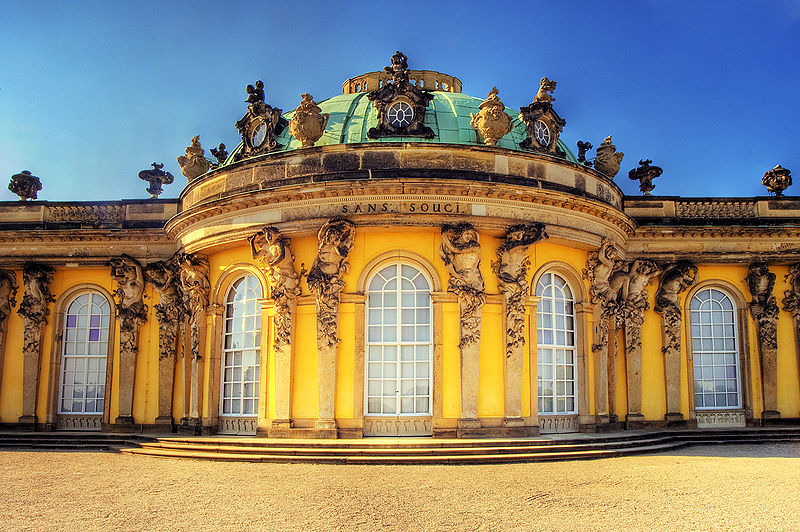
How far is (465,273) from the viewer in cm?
1784

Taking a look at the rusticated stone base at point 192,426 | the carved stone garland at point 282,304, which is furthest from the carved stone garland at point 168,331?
the carved stone garland at point 282,304

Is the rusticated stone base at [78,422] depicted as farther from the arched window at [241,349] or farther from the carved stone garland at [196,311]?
the arched window at [241,349]

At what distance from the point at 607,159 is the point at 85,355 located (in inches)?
660

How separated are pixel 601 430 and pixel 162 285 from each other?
502 inches

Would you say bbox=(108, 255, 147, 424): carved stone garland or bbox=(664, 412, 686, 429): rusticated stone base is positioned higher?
bbox=(108, 255, 147, 424): carved stone garland

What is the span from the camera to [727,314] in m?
23.1

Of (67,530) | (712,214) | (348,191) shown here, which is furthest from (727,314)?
(67,530)

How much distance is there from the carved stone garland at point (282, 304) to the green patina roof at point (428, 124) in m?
2.70

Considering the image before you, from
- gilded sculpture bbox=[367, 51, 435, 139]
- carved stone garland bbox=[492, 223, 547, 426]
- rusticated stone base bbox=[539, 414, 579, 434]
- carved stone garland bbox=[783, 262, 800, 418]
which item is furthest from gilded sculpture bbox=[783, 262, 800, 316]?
gilded sculpture bbox=[367, 51, 435, 139]

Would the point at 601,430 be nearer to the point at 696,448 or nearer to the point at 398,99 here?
the point at 696,448

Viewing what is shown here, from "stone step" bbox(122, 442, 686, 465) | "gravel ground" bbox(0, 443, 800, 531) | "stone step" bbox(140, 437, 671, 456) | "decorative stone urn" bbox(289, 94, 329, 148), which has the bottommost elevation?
"gravel ground" bbox(0, 443, 800, 531)

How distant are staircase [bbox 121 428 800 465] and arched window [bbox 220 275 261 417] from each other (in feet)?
5.13

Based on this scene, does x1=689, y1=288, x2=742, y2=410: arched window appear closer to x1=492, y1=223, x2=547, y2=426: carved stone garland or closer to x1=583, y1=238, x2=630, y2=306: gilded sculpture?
x1=583, y1=238, x2=630, y2=306: gilded sculpture

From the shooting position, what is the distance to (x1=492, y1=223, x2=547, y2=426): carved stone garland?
59.3 feet
